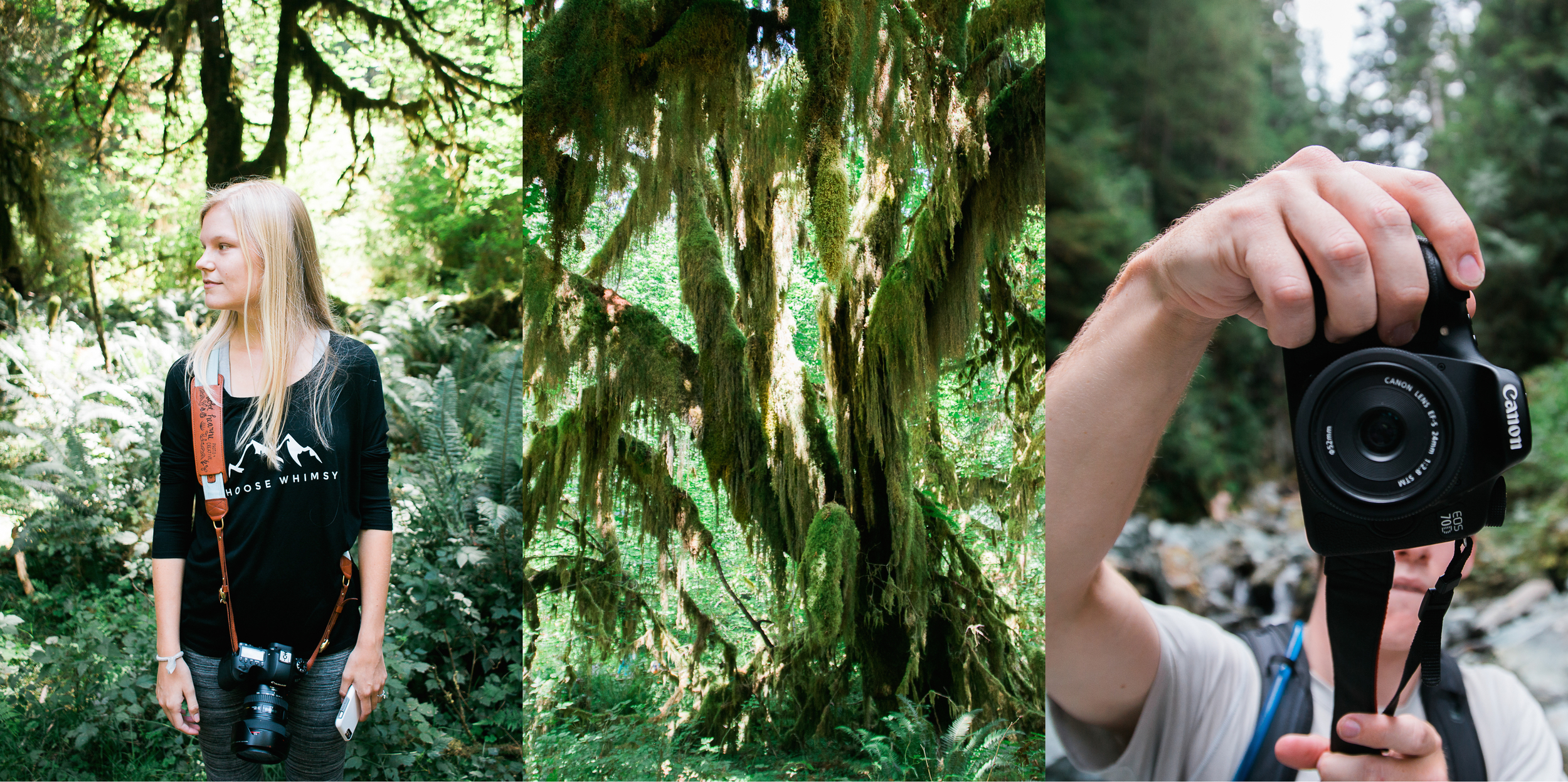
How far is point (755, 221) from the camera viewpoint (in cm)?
210

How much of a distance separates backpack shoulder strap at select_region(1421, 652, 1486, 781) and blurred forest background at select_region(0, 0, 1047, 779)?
0.82m

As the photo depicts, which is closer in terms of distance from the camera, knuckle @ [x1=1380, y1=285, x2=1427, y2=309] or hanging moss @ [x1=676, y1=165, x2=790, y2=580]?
knuckle @ [x1=1380, y1=285, x2=1427, y2=309]

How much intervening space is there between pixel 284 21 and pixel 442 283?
2.54 ft

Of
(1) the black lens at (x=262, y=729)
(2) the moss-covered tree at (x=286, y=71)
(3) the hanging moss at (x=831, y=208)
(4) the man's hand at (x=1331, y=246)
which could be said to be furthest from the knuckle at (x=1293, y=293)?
(2) the moss-covered tree at (x=286, y=71)

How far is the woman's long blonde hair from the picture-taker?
163cm

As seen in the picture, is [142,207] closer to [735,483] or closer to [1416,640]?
[735,483]

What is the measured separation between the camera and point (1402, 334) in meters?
0.99

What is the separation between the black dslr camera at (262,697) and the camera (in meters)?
1.54

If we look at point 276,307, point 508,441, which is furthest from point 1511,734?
point 276,307

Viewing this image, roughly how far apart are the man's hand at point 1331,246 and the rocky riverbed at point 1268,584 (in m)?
4.90

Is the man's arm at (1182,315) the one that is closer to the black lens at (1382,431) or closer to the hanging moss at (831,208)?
the black lens at (1382,431)

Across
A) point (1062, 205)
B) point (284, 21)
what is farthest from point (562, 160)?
point (1062, 205)

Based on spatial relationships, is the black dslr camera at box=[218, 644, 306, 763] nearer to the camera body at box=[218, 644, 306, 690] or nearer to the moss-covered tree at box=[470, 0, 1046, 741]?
the camera body at box=[218, 644, 306, 690]

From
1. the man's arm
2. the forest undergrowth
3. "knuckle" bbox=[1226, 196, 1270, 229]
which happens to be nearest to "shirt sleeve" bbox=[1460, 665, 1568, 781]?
the man's arm
